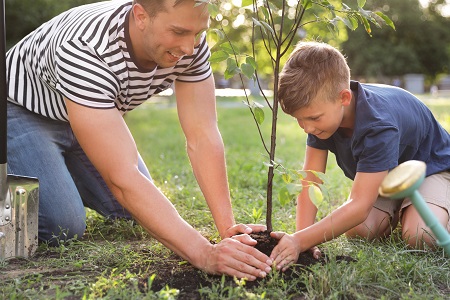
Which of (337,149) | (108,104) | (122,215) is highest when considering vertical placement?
(108,104)

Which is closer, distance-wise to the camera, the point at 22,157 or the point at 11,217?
the point at 11,217

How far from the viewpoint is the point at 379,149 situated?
94.8 inches

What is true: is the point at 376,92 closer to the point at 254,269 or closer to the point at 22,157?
the point at 254,269

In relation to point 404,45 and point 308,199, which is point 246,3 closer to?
point 308,199

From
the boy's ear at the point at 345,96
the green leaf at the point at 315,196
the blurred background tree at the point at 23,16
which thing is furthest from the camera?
the blurred background tree at the point at 23,16

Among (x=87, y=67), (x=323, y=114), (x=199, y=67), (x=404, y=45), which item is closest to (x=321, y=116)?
(x=323, y=114)

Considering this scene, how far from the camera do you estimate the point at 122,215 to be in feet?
11.0

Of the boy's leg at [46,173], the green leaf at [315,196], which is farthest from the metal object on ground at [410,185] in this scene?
the boy's leg at [46,173]

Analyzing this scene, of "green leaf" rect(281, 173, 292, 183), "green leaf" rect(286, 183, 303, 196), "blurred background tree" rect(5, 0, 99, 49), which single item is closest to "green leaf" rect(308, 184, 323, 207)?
"green leaf" rect(286, 183, 303, 196)

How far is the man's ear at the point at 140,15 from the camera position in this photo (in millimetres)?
2443

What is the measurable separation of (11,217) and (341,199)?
6.73 feet

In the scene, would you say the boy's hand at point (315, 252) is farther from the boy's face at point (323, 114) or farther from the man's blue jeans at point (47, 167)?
the man's blue jeans at point (47, 167)

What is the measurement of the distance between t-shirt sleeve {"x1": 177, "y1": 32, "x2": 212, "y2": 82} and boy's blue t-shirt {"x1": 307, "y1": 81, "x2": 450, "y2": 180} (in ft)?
1.99

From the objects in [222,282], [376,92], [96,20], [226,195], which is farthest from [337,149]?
[96,20]
